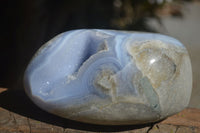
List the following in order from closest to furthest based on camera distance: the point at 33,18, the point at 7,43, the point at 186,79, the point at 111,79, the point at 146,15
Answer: the point at 111,79 → the point at 186,79 → the point at 33,18 → the point at 7,43 → the point at 146,15

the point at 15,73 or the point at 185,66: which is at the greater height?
the point at 185,66

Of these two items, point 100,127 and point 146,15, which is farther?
point 146,15

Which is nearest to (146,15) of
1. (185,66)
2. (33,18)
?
(33,18)

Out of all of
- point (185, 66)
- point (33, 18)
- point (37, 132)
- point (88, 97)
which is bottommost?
point (33, 18)

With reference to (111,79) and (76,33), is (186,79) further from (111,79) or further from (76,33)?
(76,33)

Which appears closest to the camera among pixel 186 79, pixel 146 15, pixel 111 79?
pixel 111 79

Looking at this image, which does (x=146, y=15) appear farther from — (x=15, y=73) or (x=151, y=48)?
(x=151, y=48)
